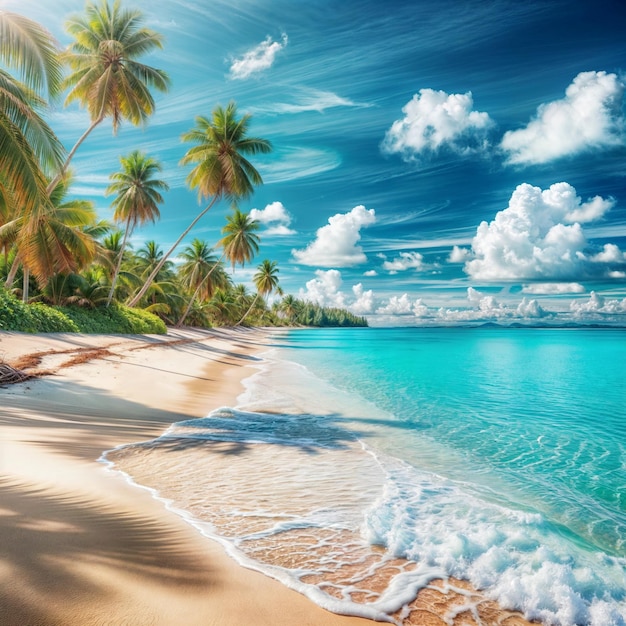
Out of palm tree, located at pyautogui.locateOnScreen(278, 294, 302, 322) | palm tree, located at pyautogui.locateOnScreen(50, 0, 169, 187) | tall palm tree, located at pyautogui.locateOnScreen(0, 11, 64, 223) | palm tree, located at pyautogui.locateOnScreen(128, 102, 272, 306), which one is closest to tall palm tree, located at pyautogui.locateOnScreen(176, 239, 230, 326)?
palm tree, located at pyautogui.locateOnScreen(128, 102, 272, 306)

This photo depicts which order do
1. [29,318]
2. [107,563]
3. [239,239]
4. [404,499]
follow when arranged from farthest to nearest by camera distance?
[239,239], [29,318], [404,499], [107,563]

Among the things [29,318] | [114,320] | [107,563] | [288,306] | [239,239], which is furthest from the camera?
[288,306]

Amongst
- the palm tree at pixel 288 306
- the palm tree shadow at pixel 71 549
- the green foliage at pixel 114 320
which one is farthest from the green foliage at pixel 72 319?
the palm tree at pixel 288 306

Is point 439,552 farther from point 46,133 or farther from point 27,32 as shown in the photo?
point 27,32

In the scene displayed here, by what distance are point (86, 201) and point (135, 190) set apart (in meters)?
8.47

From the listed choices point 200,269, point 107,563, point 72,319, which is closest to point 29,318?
point 72,319

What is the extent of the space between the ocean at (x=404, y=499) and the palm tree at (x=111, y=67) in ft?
A: 60.5

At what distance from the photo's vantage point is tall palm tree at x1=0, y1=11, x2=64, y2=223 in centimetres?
721

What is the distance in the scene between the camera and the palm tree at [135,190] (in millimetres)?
28438

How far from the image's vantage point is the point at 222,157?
27953 mm

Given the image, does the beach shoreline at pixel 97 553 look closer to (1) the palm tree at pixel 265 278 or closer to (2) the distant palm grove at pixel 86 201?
(2) the distant palm grove at pixel 86 201

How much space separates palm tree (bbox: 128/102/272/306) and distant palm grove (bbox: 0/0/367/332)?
0.07 metres

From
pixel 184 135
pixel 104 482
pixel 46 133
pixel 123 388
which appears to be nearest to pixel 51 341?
pixel 123 388

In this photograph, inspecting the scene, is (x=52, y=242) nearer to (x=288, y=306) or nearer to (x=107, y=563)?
(x=107, y=563)
